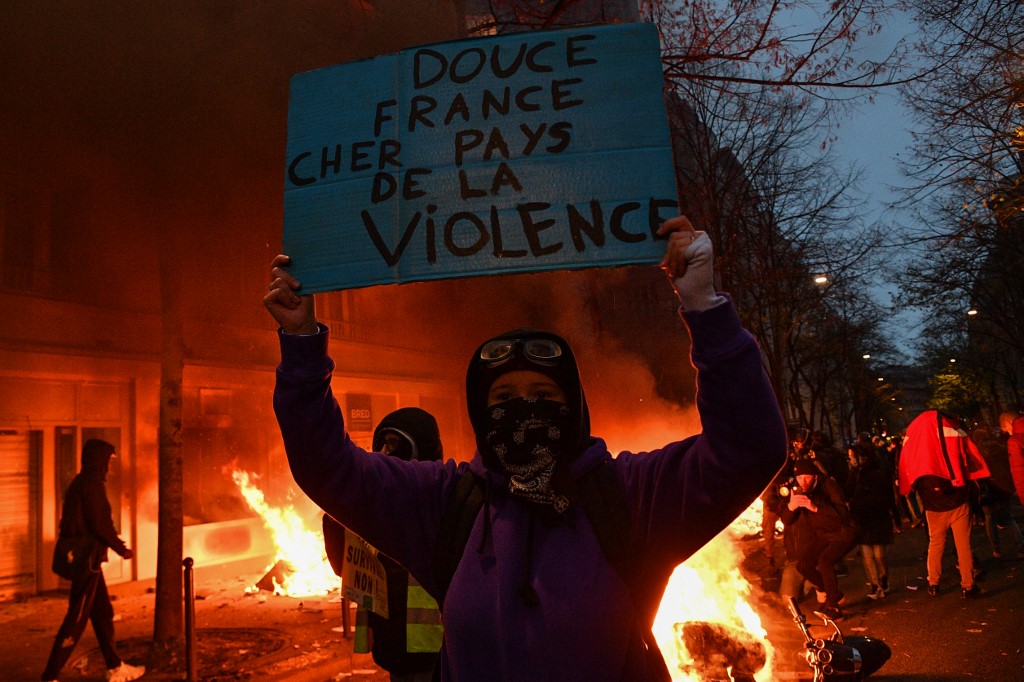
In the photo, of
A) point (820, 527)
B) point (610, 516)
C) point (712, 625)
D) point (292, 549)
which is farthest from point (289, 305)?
point (292, 549)

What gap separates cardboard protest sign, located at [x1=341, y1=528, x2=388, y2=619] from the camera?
356 centimetres

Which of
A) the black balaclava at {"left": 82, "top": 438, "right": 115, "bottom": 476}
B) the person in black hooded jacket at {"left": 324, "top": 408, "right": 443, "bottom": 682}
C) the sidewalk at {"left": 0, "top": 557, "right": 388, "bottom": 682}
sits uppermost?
the black balaclava at {"left": 82, "top": 438, "right": 115, "bottom": 476}

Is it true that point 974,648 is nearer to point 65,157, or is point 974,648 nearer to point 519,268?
point 519,268

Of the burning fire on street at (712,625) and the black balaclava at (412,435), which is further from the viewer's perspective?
the burning fire on street at (712,625)

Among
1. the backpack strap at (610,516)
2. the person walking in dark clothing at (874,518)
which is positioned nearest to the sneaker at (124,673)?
the backpack strap at (610,516)

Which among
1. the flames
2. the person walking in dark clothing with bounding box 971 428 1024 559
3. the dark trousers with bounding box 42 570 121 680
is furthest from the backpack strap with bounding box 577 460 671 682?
the person walking in dark clothing with bounding box 971 428 1024 559

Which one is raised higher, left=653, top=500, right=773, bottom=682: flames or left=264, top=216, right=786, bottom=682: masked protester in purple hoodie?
left=264, top=216, right=786, bottom=682: masked protester in purple hoodie

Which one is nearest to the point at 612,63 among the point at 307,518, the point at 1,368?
the point at 1,368

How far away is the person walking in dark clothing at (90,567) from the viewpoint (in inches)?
243

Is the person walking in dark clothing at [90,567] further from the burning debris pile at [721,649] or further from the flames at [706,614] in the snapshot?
the burning debris pile at [721,649]

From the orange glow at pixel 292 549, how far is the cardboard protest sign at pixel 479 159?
8.54m

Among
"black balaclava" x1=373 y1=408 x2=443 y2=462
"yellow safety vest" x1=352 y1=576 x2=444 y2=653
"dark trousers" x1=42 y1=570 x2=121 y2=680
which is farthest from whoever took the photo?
"dark trousers" x1=42 y1=570 x2=121 y2=680

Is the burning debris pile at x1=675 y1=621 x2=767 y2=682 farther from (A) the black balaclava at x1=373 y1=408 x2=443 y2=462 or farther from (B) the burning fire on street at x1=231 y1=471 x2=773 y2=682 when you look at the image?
(A) the black balaclava at x1=373 y1=408 x2=443 y2=462

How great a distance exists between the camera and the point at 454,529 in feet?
6.39
